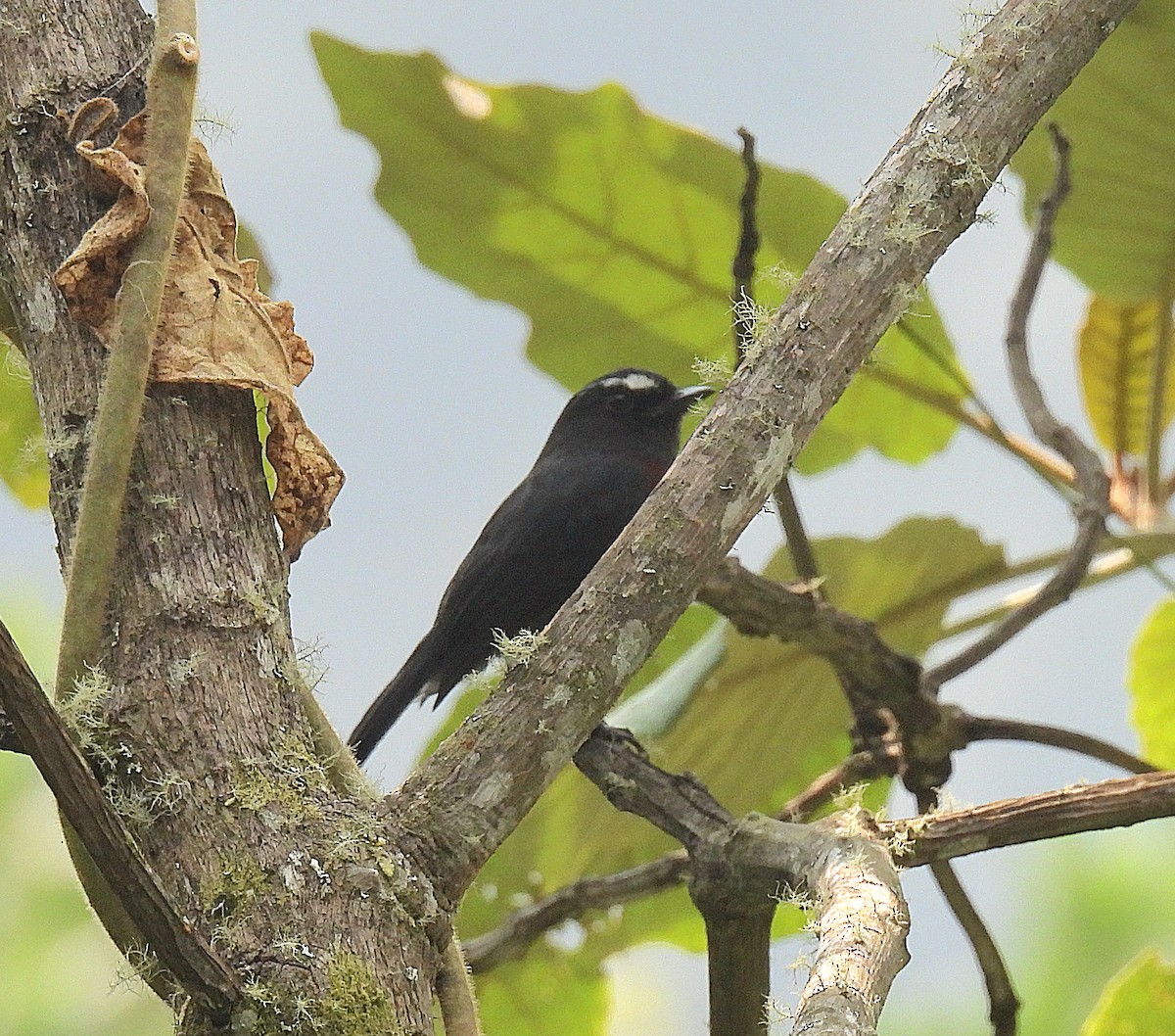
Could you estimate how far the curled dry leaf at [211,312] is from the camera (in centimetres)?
108

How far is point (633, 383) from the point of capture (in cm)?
309

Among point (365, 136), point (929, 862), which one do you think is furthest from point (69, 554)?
point (365, 136)

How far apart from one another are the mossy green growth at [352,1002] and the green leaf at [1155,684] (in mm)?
1943

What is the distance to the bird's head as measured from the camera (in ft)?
10.3

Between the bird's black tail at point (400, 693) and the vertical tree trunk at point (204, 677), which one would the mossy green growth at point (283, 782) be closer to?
the vertical tree trunk at point (204, 677)

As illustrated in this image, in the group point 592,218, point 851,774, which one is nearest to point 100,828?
point 851,774

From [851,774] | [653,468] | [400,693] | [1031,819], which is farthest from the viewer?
[653,468]

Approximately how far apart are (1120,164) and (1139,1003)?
1.24 meters

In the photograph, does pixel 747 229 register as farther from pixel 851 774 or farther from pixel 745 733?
pixel 745 733

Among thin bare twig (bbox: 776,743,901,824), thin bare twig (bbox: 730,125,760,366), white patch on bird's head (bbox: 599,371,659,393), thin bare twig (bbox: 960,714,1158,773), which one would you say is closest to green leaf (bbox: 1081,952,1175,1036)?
thin bare twig (bbox: 960,714,1158,773)

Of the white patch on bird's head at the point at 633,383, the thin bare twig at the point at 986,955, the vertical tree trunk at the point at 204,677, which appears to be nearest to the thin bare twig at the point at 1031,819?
the thin bare twig at the point at 986,955

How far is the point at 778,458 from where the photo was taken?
43.3 inches

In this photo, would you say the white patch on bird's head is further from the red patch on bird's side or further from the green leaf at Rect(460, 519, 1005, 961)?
the green leaf at Rect(460, 519, 1005, 961)

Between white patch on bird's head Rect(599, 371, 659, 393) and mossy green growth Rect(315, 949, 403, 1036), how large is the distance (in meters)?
2.18
